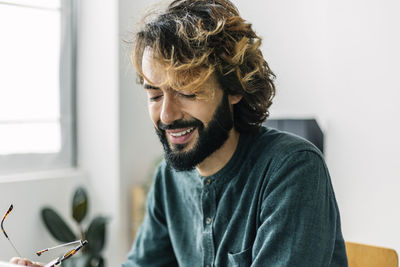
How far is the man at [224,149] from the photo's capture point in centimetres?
109

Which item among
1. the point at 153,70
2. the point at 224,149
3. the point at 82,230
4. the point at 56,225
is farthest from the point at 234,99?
the point at 82,230

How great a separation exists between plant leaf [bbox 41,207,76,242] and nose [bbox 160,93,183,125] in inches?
58.7

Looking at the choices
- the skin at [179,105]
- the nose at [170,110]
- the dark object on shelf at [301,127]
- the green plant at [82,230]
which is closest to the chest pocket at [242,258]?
the skin at [179,105]

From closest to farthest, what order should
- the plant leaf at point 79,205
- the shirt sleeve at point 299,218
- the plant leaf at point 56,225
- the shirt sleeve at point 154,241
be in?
the shirt sleeve at point 299,218 → the shirt sleeve at point 154,241 → the plant leaf at point 56,225 → the plant leaf at point 79,205

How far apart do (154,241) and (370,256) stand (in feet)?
1.94

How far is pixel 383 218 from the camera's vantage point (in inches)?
88.4

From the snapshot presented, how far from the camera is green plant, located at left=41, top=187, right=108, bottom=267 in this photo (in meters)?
2.51

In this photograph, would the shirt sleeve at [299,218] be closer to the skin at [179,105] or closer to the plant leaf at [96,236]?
the skin at [179,105]

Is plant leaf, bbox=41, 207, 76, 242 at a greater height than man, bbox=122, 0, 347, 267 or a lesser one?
lesser

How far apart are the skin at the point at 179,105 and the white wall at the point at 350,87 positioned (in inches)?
46.0

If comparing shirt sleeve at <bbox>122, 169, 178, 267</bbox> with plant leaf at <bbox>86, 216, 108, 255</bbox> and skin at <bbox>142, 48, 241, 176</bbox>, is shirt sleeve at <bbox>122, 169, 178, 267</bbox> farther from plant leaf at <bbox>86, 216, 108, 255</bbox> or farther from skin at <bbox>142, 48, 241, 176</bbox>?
plant leaf at <bbox>86, 216, 108, 255</bbox>

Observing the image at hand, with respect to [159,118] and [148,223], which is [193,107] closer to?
[159,118]

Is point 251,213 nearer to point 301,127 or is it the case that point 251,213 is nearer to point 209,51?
point 209,51

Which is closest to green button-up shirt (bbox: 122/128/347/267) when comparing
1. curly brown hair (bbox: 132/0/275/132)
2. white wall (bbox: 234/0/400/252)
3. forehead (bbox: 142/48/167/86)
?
curly brown hair (bbox: 132/0/275/132)
